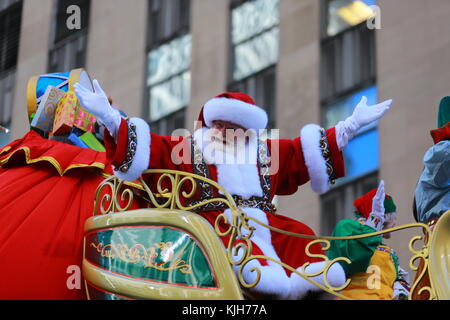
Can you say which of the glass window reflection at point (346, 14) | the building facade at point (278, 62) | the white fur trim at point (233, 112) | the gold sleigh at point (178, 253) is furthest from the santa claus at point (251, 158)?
the glass window reflection at point (346, 14)

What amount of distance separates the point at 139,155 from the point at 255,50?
35.6 ft

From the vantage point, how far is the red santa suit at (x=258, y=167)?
17.6 feet

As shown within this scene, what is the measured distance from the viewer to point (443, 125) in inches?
247

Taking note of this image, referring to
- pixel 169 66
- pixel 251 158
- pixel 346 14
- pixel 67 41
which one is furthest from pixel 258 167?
pixel 67 41

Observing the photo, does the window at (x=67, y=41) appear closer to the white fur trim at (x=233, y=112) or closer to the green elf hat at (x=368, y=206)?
the green elf hat at (x=368, y=206)

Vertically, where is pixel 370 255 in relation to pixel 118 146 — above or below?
below

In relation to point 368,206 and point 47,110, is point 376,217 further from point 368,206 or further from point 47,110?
point 47,110

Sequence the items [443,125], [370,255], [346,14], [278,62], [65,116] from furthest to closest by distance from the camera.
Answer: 1. [278,62]
2. [346,14]
3. [65,116]
4. [443,125]
5. [370,255]

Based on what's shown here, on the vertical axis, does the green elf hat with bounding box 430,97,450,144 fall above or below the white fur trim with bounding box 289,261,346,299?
above

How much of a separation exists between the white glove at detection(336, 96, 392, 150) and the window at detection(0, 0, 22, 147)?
11.1 meters

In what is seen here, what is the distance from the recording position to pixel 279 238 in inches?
223

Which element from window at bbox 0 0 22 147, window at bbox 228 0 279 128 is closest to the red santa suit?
window at bbox 228 0 279 128

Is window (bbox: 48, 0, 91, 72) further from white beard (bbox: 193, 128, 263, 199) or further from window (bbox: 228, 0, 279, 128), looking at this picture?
white beard (bbox: 193, 128, 263, 199)

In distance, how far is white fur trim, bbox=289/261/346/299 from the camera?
5270 mm
